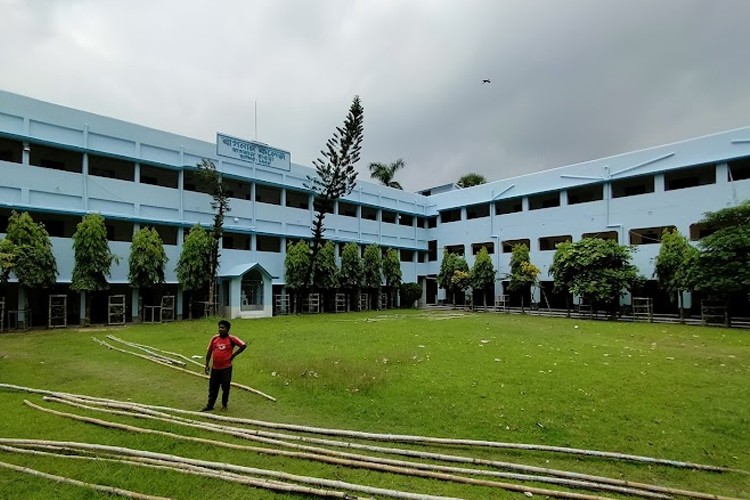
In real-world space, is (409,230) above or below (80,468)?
above

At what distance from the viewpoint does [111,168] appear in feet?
67.2

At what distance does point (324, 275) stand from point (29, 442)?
21.2 metres

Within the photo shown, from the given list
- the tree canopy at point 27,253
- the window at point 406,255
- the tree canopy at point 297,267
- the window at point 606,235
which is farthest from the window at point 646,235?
the tree canopy at point 27,253

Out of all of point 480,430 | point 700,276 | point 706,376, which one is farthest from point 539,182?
point 480,430

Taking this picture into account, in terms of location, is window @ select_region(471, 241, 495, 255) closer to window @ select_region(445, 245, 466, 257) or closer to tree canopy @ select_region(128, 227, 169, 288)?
window @ select_region(445, 245, 466, 257)

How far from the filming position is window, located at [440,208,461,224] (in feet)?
112

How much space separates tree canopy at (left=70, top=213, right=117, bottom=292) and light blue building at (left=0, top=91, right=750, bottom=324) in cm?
131

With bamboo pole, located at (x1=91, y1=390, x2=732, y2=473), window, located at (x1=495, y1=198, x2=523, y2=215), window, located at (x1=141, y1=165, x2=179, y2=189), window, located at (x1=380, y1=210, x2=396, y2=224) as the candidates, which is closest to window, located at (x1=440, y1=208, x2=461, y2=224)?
window, located at (x1=495, y1=198, x2=523, y2=215)

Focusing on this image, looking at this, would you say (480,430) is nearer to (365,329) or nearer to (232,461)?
(232,461)

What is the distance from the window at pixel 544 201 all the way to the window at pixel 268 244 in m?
16.8

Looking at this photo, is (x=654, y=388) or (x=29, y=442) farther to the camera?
(x=654, y=388)

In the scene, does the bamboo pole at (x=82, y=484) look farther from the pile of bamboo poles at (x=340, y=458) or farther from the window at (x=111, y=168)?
the window at (x=111, y=168)

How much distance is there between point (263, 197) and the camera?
26.2m

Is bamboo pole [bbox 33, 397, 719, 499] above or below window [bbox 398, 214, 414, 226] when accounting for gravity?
below
